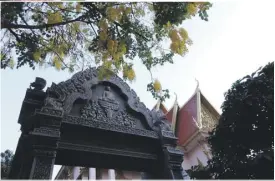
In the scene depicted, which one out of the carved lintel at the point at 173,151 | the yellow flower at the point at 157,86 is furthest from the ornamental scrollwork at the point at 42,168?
the yellow flower at the point at 157,86

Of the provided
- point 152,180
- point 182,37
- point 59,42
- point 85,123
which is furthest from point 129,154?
point 59,42

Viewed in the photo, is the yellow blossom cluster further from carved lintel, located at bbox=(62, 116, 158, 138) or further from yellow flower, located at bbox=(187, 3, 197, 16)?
yellow flower, located at bbox=(187, 3, 197, 16)

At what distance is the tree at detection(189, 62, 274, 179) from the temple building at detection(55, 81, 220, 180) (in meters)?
4.90

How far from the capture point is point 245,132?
7.33 meters

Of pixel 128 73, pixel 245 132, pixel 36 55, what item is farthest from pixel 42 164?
pixel 245 132

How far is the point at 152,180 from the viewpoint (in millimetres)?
4367

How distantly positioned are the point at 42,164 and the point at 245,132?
5728mm

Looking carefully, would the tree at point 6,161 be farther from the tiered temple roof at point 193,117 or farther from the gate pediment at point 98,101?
the tiered temple roof at point 193,117

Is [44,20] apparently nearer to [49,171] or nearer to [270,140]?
[49,171]

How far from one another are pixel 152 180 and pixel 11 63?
336 centimetres

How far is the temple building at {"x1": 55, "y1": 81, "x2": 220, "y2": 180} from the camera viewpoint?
44.2ft

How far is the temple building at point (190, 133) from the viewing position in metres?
13.5

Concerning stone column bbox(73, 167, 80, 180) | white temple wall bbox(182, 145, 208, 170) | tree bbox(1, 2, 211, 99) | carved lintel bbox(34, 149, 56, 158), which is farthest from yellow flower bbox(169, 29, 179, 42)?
stone column bbox(73, 167, 80, 180)

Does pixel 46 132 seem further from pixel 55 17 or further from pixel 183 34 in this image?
pixel 183 34
